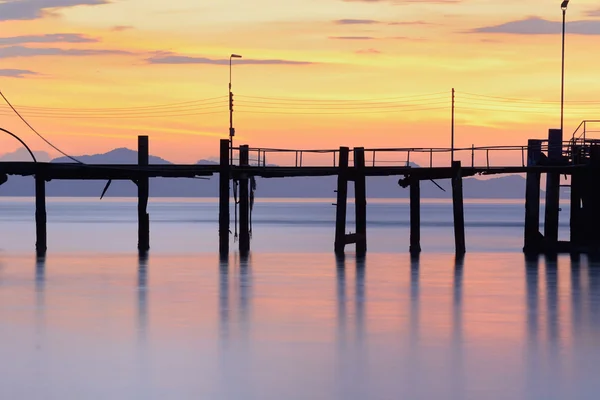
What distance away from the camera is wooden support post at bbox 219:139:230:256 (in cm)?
4694

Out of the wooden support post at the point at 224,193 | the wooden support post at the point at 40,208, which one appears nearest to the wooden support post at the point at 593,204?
the wooden support post at the point at 224,193

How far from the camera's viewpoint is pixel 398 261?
2003 inches

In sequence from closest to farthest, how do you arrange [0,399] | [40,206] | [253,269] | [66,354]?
[0,399], [66,354], [253,269], [40,206]

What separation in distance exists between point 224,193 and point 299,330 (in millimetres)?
21806

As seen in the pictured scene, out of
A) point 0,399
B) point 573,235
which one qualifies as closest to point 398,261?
point 573,235

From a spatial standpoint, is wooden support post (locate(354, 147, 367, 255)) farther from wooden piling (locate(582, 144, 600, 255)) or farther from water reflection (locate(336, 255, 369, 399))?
wooden piling (locate(582, 144, 600, 255))

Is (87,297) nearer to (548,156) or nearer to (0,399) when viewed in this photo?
(0,399)

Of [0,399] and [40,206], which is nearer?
[0,399]

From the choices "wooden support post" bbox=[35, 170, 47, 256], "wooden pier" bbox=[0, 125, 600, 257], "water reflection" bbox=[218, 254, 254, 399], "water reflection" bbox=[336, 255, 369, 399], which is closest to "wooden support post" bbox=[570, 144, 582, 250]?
"wooden pier" bbox=[0, 125, 600, 257]

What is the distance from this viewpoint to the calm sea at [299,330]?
20391mm

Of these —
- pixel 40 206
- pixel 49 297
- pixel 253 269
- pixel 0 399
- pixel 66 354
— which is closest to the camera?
pixel 0 399

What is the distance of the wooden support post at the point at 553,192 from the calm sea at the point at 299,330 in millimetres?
2404

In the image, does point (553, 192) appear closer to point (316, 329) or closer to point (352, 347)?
point (316, 329)

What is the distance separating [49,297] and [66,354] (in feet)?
37.3
